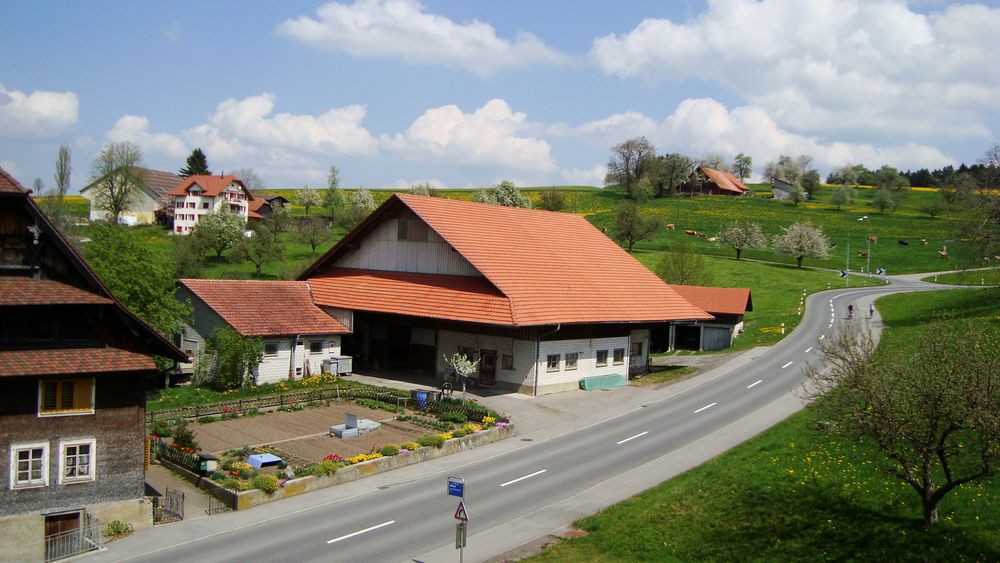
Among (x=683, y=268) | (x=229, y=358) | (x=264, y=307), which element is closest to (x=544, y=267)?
(x=264, y=307)

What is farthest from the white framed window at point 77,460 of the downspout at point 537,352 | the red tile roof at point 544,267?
the downspout at point 537,352

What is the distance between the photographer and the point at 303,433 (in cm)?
3055

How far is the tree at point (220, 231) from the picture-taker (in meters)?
81.2

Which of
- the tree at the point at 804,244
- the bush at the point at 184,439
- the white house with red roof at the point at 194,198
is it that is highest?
the white house with red roof at the point at 194,198

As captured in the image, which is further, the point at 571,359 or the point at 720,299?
the point at 720,299

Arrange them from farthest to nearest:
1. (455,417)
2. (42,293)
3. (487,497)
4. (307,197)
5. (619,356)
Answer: (307,197)
(619,356)
(455,417)
(487,497)
(42,293)

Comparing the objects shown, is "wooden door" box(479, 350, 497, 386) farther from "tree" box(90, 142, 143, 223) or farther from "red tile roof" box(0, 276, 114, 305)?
"tree" box(90, 142, 143, 223)

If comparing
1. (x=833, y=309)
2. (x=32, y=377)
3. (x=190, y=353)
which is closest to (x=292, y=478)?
(x=32, y=377)

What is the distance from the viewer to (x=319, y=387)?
38.6 m

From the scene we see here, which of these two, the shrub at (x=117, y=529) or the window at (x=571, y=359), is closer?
the shrub at (x=117, y=529)

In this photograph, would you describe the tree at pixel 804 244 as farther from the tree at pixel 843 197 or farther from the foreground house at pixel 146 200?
the foreground house at pixel 146 200

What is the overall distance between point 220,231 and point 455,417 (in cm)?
5992

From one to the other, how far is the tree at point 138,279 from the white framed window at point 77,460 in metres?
17.4

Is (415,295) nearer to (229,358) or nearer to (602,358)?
(229,358)
